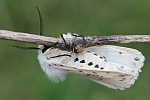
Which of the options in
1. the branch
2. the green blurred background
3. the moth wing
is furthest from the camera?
the green blurred background

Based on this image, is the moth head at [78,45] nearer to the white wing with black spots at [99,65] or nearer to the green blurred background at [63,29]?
the white wing with black spots at [99,65]

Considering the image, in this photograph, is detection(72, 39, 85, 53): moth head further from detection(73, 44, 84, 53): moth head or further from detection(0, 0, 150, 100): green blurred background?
detection(0, 0, 150, 100): green blurred background

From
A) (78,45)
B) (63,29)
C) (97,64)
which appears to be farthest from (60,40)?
(63,29)

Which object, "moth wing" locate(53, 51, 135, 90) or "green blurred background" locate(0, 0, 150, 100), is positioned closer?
"moth wing" locate(53, 51, 135, 90)

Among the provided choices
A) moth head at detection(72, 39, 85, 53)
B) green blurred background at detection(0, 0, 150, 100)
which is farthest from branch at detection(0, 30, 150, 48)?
green blurred background at detection(0, 0, 150, 100)

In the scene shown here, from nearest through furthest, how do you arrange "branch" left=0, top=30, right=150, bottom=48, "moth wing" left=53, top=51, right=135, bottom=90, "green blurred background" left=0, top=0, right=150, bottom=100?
1. "branch" left=0, top=30, right=150, bottom=48
2. "moth wing" left=53, top=51, right=135, bottom=90
3. "green blurred background" left=0, top=0, right=150, bottom=100

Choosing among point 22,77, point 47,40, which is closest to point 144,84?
point 22,77

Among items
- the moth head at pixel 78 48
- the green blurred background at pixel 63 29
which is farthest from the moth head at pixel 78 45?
the green blurred background at pixel 63 29

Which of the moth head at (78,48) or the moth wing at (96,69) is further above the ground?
the moth head at (78,48)
